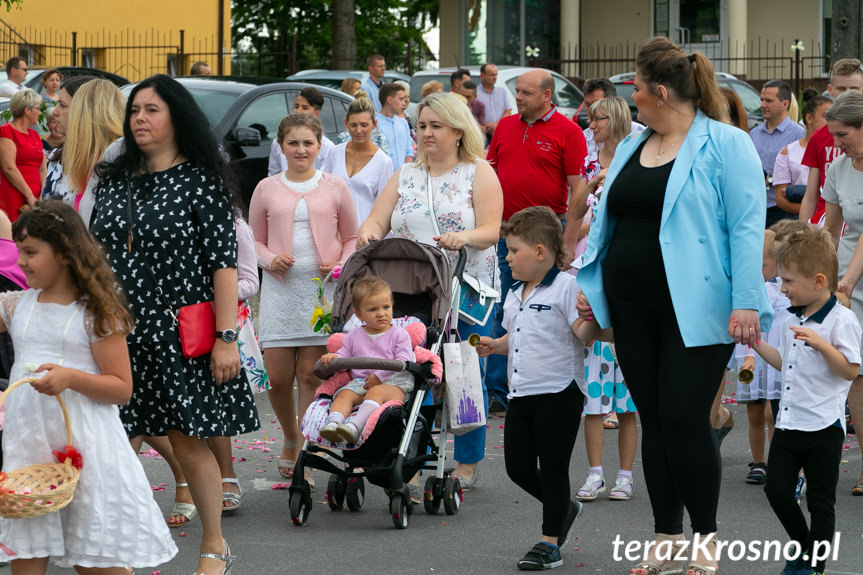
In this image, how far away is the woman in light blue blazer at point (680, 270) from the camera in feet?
15.7

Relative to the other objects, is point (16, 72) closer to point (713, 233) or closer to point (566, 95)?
point (566, 95)

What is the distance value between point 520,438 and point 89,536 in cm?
203

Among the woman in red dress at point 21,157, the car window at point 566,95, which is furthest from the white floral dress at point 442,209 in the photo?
the car window at point 566,95

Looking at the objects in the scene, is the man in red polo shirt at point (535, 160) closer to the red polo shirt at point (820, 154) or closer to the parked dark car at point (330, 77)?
the red polo shirt at point (820, 154)

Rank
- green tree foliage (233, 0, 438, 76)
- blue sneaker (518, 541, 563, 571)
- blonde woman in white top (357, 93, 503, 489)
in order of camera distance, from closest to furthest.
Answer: blue sneaker (518, 541, 563, 571) < blonde woman in white top (357, 93, 503, 489) < green tree foliage (233, 0, 438, 76)

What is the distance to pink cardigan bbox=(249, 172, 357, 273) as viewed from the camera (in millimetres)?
7191

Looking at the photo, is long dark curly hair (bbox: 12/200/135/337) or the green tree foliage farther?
the green tree foliage

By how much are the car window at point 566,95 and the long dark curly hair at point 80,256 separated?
17.6m

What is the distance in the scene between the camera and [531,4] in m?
34.8

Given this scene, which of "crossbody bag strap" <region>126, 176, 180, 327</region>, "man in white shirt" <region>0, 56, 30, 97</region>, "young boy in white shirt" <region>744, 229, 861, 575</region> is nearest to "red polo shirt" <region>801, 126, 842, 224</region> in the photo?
"young boy in white shirt" <region>744, 229, 861, 575</region>

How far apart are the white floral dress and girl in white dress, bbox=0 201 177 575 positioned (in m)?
2.68

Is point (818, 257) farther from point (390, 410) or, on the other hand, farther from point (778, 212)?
point (778, 212)

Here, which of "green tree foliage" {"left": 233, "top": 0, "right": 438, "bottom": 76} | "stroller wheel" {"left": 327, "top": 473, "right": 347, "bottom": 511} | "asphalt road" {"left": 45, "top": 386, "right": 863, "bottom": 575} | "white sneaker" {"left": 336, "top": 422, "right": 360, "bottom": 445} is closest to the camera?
"asphalt road" {"left": 45, "top": 386, "right": 863, "bottom": 575}

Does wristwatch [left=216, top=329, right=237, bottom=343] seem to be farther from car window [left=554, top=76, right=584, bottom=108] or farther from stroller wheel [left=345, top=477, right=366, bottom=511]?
car window [left=554, top=76, right=584, bottom=108]
